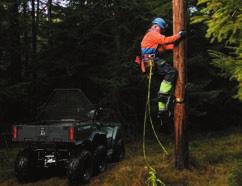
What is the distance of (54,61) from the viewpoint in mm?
19656

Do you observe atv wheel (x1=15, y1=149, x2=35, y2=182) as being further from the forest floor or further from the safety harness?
the safety harness

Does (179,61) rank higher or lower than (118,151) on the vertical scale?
higher

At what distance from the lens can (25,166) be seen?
479 inches

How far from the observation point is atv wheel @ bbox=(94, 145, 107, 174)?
41.2ft

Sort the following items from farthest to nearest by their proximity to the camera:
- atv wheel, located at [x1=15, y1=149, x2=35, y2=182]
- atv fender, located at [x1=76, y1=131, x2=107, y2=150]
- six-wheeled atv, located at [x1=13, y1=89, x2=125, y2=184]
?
atv fender, located at [x1=76, y1=131, x2=107, y2=150], atv wheel, located at [x1=15, y1=149, x2=35, y2=182], six-wheeled atv, located at [x1=13, y1=89, x2=125, y2=184]

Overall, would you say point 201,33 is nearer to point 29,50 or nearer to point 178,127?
point 29,50

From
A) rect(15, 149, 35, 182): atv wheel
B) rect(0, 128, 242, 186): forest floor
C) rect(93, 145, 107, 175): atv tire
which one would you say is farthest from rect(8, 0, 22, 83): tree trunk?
rect(93, 145, 107, 175): atv tire

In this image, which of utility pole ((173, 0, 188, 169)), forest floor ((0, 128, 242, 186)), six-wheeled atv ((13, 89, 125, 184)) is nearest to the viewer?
forest floor ((0, 128, 242, 186))

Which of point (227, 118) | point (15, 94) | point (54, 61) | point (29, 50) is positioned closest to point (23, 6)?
point (29, 50)

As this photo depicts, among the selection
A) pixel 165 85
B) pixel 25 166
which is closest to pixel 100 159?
pixel 25 166

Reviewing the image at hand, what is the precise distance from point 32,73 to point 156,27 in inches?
503

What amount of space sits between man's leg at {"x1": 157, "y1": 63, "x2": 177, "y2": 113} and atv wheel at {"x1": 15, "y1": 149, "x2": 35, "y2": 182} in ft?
16.0

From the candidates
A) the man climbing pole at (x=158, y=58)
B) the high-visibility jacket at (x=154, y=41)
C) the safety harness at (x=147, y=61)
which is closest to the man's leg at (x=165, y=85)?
the man climbing pole at (x=158, y=58)

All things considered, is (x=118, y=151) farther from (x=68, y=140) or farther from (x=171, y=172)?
(x=68, y=140)
